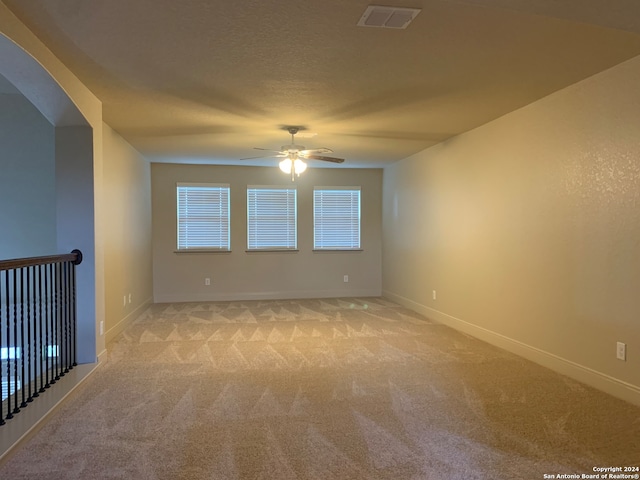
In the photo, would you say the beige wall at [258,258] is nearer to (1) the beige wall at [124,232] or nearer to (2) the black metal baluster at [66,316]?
(1) the beige wall at [124,232]

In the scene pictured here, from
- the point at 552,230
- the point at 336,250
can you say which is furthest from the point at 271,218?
the point at 552,230

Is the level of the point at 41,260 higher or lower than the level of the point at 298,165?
lower

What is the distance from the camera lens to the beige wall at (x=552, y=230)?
9.66 ft

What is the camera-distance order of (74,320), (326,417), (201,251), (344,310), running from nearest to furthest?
(326,417)
(74,320)
(344,310)
(201,251)

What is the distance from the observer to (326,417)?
8.57 feet

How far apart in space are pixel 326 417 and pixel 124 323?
350 centimetres

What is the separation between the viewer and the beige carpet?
2.07 meters

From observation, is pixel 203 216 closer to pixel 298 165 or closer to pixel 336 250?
pixel 336 250

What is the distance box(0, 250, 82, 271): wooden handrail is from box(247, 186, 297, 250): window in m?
3.90

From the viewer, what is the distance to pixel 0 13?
2123 mm

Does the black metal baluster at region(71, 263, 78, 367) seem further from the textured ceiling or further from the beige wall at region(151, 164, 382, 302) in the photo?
the beige wall at region(151, 164, 382, 302)

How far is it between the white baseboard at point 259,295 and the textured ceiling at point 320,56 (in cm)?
343

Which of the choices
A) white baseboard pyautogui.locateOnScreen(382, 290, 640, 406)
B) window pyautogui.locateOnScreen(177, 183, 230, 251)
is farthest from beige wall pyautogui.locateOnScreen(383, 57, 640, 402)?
window pyautogui.locateOnScreen(177, 183, 230, 251)

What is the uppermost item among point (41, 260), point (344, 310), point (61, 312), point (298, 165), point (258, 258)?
point (298, 165)
